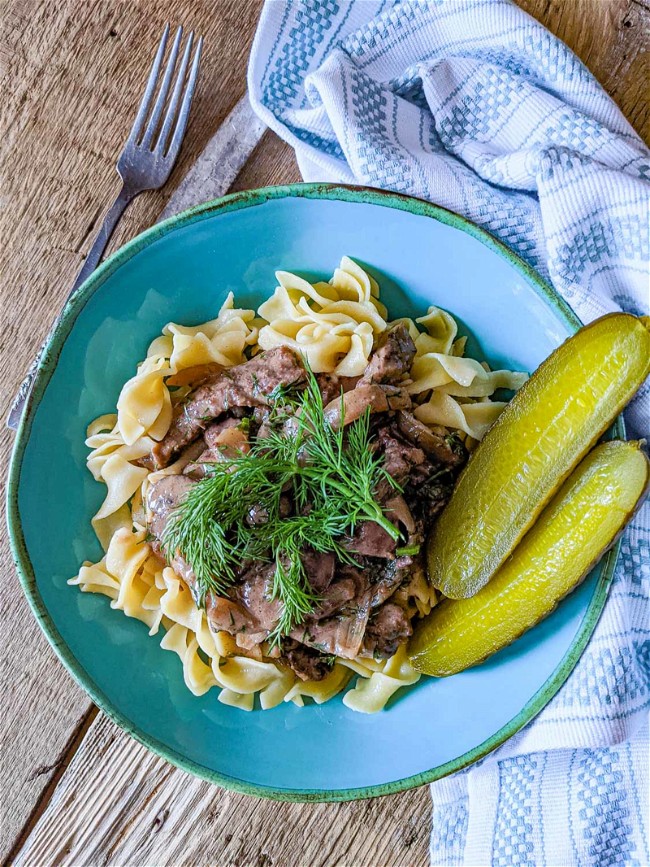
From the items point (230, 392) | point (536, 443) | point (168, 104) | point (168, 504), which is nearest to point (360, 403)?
point (230, 392)

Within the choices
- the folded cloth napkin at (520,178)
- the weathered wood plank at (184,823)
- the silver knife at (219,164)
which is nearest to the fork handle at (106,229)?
the silver knife at (219,164)

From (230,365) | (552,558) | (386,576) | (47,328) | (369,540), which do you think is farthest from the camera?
(47,328)

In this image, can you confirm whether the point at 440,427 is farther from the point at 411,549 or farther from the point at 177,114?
the point at 177,114

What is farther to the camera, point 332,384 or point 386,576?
point 332,384

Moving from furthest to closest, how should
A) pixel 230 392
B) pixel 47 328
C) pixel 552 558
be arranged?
pixel 47 328 < pixel 230 392 < pixel 552 558

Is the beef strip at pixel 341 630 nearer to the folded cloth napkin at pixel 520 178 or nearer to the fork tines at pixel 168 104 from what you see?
the folded cloth napkin at pixel 520 178

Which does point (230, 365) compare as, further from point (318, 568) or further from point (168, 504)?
point (318, 568)

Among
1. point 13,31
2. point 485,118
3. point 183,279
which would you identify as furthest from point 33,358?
point 485,118
